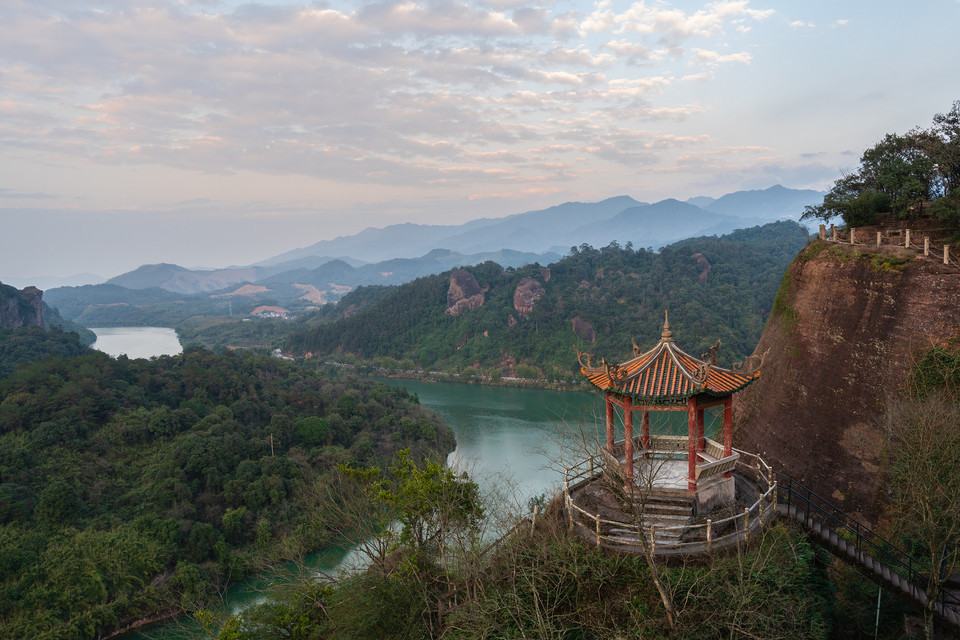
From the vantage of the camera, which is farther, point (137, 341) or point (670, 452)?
point (137, 341)

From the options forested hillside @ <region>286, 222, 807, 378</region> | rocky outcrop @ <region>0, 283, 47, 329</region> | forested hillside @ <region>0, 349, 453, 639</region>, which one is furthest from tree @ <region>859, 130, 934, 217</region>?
rocky outcrop @ <region>0, 283, 47, 329</region>

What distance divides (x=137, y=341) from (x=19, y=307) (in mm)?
54060

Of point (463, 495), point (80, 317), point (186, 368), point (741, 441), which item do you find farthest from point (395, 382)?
point (80, 317)

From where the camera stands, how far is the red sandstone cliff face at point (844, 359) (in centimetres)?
1370

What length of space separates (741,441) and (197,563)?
21.9 m

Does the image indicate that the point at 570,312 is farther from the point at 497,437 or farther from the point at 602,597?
the point at 602,597

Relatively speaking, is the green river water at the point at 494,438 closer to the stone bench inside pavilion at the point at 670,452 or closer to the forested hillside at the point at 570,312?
the stone bench inside pavilion at the point at 670,452

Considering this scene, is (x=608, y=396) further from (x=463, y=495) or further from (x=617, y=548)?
(x=463, y=495)

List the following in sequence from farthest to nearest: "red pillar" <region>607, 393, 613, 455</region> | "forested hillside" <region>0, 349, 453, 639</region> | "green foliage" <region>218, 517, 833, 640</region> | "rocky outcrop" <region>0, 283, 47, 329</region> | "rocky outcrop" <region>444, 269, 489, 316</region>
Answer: "rocky outcrop" <region>444, 269, 489, 316</region>, "rocky outcrop" <region>0, 283, 47, 329</region>, "forested hillside" <region>0, 349, 453, 639</region>, "red pillar" <region>607, 393, 613, 455</region>, "green foliage" <region>218, 517, 833, 640</region>

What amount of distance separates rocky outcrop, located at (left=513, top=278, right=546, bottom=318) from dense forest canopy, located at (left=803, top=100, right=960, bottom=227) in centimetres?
5474

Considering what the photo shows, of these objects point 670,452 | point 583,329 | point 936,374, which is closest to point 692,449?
point 670,452

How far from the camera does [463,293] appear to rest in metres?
82.1

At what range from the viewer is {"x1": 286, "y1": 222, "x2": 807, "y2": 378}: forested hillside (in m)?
63.0

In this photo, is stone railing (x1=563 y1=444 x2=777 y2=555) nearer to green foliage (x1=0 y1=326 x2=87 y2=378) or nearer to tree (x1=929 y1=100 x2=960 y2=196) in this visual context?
tree (x1=929 y1=100 x2=960 y2=196)
